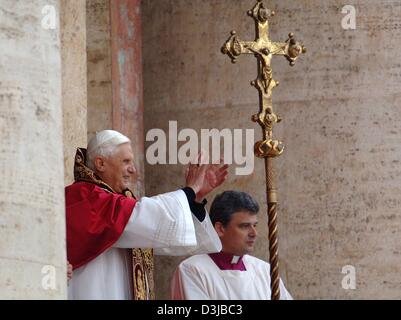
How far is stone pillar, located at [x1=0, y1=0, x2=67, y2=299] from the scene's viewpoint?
7512 mm

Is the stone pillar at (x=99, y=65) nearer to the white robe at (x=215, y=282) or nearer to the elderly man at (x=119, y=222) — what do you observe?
the white robe at (x=215, y=282)

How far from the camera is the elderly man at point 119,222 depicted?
30.8 feet

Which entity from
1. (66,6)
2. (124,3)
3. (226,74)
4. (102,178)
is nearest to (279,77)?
(226,74)

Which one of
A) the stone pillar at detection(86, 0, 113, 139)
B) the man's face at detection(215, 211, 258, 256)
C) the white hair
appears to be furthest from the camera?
the stone pillar at detection(86, 0, 113, 139)

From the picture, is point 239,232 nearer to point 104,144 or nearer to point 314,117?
point 104,144

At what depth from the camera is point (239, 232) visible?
33.9 feet

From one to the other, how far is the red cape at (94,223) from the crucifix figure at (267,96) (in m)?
0.78

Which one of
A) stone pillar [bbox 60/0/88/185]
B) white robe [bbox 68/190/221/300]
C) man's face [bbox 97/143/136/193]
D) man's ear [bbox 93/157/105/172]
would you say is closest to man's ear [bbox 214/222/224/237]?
white robe [bbox 68/190/221/300]

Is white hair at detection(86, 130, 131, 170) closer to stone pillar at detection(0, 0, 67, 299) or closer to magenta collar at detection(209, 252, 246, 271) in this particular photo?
magenta collar at detection(209, 252, 246, 271)

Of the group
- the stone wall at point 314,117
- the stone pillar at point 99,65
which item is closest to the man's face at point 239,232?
the stone pillar at point 99,65

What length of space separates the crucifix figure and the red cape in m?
0.78

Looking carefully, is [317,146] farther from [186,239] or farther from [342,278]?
[186,239]

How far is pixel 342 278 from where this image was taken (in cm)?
1288

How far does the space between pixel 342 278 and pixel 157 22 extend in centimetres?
254
